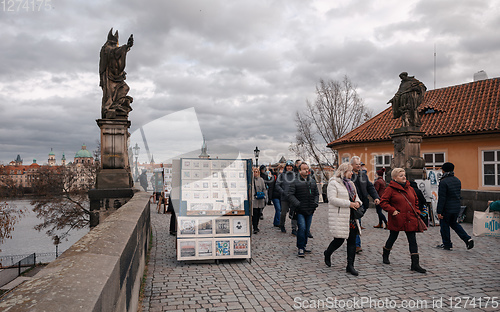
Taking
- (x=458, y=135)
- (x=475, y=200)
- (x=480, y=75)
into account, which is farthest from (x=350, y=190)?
(x=480, y=75)

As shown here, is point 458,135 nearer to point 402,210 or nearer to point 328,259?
point 402,210

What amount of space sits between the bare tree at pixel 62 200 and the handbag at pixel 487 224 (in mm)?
20289

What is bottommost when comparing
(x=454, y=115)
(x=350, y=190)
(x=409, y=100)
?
(x=350, y=190)

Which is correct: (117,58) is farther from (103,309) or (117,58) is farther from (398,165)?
(398,165)

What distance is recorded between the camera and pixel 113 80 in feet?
27.8

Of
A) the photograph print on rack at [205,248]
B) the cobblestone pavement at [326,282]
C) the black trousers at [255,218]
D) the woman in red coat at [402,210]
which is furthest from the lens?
the black trousers at [255,218]

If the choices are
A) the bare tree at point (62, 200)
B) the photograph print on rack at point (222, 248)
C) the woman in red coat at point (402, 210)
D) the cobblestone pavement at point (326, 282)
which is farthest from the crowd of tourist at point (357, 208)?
the bare tree at point (62, 200)

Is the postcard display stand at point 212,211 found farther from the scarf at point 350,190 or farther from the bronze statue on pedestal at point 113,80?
the bronze statue on pedestal at point 113,80

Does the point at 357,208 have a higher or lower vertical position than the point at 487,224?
higher

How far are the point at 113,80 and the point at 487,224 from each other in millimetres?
8394

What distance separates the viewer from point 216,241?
638cm

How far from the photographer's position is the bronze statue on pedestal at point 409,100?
13.1 meters

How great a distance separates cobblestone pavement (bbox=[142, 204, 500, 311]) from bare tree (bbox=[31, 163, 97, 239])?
17.7 m

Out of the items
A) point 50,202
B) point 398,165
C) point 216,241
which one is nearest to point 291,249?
point 216,241
